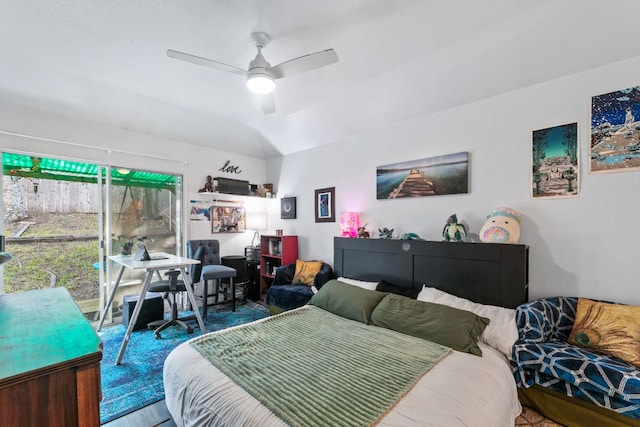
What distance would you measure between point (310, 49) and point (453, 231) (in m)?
2.14

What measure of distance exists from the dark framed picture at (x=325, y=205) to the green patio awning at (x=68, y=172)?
2354 millimetres

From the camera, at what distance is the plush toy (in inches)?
92.6

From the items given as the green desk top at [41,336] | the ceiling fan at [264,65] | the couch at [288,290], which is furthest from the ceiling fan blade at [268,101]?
the couch at [288,290]

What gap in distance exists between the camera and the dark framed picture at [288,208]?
4664 millimetres

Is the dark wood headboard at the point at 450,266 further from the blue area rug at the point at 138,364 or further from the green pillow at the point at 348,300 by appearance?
the blue area rug at the point at 138,364

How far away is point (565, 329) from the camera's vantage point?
82.0 inches

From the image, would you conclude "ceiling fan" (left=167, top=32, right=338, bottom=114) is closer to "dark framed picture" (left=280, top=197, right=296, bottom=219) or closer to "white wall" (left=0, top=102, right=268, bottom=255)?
"white wall" (left=0, top=102, right=268, bottom=255)

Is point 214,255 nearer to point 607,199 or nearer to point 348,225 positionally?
point 348,225

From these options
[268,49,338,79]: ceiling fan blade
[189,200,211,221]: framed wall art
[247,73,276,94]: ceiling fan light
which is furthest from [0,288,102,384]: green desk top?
[189,200,211,221]: framed wall art

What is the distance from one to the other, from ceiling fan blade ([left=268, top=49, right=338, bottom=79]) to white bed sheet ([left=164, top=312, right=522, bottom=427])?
6.78 ft

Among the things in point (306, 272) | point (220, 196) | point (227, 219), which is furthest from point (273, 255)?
point (220, 196)

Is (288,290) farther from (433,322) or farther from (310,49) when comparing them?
(310,49)

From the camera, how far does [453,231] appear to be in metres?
2.67

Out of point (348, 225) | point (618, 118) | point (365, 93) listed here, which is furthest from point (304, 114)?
point (618, 118)
